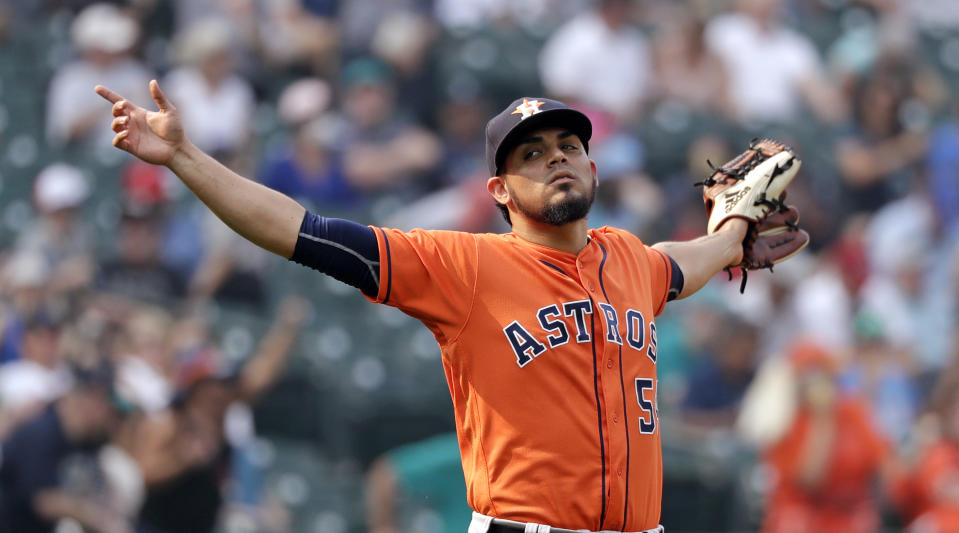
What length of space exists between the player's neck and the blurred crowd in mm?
3878

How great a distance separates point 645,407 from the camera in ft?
11.3

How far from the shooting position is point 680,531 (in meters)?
7.88

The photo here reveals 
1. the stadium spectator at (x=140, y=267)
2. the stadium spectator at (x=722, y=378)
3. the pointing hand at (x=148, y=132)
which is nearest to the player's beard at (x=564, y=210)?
the pointing hand at (x=148, y=132)

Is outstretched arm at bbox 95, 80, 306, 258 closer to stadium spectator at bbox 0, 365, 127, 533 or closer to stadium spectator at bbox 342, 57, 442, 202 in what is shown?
stadium spectator at bbox 0, 365, 127, 533

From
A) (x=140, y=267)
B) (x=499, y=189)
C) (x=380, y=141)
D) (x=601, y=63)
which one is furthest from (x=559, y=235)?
(x=601, y=63)

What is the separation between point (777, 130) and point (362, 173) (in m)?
3.37

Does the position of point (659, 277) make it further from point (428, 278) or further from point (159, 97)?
point (159, 97)

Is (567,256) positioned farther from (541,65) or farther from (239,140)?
(541,65)

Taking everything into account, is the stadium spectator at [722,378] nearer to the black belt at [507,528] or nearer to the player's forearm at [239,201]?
the black belt at [507,528]

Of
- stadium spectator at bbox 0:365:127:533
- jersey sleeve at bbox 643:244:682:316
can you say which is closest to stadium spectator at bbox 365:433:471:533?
stadium spectator at bbox 0:365:127:533

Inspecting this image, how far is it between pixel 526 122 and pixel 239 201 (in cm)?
86

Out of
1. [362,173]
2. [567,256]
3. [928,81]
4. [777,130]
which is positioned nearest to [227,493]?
[362,173]

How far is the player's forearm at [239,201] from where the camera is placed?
3133 millimetres

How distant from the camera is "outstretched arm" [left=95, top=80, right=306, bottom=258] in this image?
10.3ft
